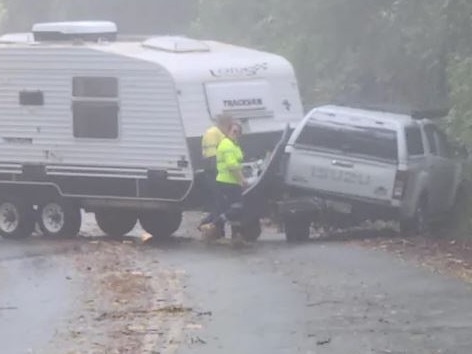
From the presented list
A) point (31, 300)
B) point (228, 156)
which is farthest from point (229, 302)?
point (228, 156)

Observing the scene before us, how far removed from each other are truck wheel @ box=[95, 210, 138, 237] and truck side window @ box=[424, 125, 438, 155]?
4.54 meters

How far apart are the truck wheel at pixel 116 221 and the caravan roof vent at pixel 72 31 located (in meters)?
2.64

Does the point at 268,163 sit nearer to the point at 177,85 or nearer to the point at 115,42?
the point at 177,85

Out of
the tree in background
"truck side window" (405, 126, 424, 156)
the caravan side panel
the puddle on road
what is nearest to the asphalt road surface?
the puddle on road

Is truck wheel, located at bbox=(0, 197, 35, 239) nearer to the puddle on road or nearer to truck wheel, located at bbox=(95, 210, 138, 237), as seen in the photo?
truck wheel, located at bbox=(95, 210, 138, 237)

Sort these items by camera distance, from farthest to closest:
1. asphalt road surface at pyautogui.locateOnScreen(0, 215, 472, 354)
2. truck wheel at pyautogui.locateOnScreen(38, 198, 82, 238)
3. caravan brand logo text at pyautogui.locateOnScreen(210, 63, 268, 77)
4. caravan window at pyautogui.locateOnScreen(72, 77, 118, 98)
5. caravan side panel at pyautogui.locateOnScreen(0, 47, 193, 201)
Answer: truck wheel at pyautogui.locateOnScreen(38, 198, 82, 238)
caravan brand logo text at pyautogui.locateOnScreen(210, 63, 268, 77)
caravan window at pyautogui.locateOnScreen(72, 77, 118, 98)
caravan side panel at pyautogui.locateOnScreen(0, 47, 193, 201)
asphalt road surface at pyautogui.locateOnScreen(0, 215, 472, 354)

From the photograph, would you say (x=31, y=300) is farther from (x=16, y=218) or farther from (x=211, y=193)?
(x=16, y=218)

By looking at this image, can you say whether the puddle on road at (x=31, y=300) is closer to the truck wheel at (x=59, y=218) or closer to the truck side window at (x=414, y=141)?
the truck wheel at (x=59, y=218)

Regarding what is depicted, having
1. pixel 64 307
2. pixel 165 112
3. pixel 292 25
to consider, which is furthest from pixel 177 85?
pixel 292 25

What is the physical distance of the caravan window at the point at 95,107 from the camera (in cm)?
2028

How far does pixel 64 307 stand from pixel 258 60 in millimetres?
8780

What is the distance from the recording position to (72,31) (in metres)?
21.2

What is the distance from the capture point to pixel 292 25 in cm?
2794

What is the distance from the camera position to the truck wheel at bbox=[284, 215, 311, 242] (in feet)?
65.5
